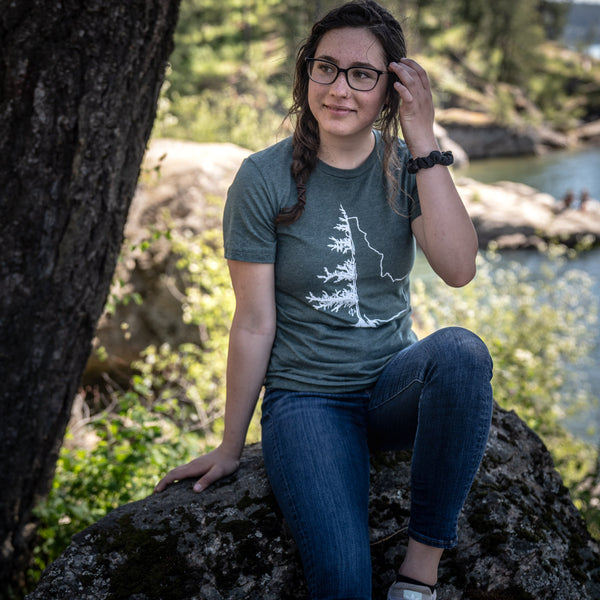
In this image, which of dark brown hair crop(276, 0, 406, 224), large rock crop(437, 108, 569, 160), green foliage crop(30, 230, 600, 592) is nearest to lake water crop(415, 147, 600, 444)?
green foliage crop(30, 230, 600, 592)

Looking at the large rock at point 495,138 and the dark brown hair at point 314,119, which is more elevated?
the dark brown hair at point 314,119

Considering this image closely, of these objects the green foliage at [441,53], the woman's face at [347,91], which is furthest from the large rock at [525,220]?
the woman's face at [347,91]

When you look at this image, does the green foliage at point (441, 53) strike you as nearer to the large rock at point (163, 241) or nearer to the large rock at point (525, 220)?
the large rock at point (525, 220)

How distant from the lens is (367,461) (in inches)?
78.9

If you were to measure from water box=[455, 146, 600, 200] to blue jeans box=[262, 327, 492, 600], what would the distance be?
19771 millimetres

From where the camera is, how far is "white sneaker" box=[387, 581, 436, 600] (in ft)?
5.85

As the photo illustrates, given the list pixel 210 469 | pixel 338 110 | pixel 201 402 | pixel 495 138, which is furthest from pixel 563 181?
pixel 210 469

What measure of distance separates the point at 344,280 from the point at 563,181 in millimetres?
23371

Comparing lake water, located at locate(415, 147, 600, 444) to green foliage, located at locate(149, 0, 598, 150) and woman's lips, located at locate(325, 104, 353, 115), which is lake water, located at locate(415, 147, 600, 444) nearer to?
green foliage, located at locate(149, 0, 598, 150)

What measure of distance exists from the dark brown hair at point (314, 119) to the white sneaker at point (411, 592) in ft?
3.73

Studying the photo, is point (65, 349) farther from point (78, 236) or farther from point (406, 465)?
point (406, 465)

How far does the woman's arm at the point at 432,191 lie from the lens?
6.57 feet

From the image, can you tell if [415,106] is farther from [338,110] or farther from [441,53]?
[441,53]

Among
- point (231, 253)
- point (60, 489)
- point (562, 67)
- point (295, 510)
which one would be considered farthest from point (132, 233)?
point (562, 67)
